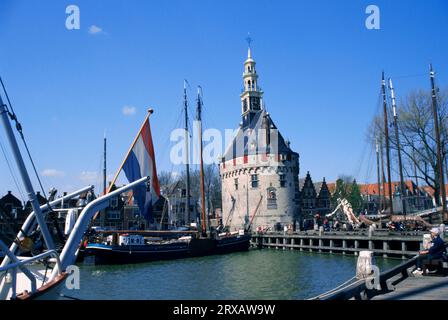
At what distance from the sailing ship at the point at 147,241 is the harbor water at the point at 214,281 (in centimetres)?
159

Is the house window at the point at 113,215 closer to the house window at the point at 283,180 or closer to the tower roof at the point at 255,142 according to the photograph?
the tower roof at the point at 255,142

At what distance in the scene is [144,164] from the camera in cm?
1947

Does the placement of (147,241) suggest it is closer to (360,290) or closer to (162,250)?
(162,250)

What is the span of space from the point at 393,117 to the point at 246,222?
24.2 meters

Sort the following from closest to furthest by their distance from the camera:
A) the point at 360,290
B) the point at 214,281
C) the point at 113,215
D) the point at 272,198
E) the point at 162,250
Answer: the point at 360,290 < the point at 214,281 < the point at 162,250 < the point at 272,198 < the point at 113,215

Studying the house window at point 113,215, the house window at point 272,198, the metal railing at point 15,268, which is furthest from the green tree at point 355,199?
the metal railing at point 15,268

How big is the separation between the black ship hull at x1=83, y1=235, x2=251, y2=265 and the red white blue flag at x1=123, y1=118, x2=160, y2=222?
50.8ft

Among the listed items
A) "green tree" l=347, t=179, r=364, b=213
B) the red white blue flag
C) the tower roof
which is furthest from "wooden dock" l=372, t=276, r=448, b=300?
"green tree" l=347, t=179, r=364, b=213

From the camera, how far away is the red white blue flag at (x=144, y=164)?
18922 mm

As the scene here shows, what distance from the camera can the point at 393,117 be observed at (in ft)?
142

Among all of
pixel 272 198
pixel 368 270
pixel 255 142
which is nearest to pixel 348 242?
pixel 272 198

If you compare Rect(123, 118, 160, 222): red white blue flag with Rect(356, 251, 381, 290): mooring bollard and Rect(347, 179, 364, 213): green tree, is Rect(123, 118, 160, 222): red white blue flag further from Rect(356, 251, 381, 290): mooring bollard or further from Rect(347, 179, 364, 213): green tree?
Rect(347, 179, 364, 213): green tree

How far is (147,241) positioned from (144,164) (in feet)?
80.9
